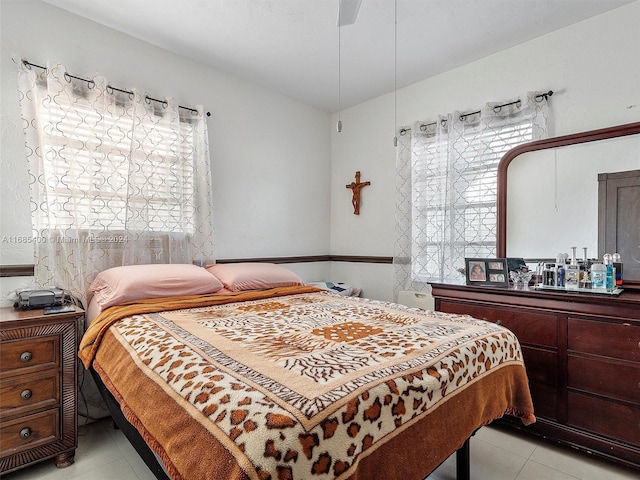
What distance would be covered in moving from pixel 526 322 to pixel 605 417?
546 millimetres

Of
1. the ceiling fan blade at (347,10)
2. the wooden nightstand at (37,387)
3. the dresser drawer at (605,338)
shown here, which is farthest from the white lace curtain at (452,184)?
the wooden nightstand at (37,387)

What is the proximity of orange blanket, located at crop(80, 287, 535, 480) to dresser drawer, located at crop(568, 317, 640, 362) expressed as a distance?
1.63 feet

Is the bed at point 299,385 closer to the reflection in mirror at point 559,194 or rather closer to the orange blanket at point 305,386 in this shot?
the orange blanket at point 305,386

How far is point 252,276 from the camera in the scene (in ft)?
8.49

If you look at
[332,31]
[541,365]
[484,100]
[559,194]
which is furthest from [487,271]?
[332,31]

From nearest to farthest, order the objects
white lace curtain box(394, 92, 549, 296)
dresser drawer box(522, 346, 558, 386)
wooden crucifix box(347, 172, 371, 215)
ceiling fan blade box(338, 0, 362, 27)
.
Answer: ceiling fan blade box(338, 0, 362, 27), dresser drawer box(522, 346, 558, 386), white lace curtain box(394, 92, 549, 296), wooden crucifix box(347, 172, 371, 215)

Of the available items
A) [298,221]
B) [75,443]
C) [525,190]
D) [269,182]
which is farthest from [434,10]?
[75,443]

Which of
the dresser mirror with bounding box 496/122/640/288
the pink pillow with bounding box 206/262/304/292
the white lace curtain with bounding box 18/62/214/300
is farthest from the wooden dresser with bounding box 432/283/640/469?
the white lace curtain with bounding box 18/62/214/300

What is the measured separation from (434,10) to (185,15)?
5.26 feet

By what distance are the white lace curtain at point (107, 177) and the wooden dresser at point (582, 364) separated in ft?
7.48

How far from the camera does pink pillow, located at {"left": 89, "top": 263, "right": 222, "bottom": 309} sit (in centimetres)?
198

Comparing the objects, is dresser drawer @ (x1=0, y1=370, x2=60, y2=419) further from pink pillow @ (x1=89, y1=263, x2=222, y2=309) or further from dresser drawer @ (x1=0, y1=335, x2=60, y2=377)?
pink pillow @ (x1=89, y1=263, x2=222, y2=309)

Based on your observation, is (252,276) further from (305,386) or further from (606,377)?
(606,377)

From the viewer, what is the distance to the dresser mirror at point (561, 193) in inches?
83.5
